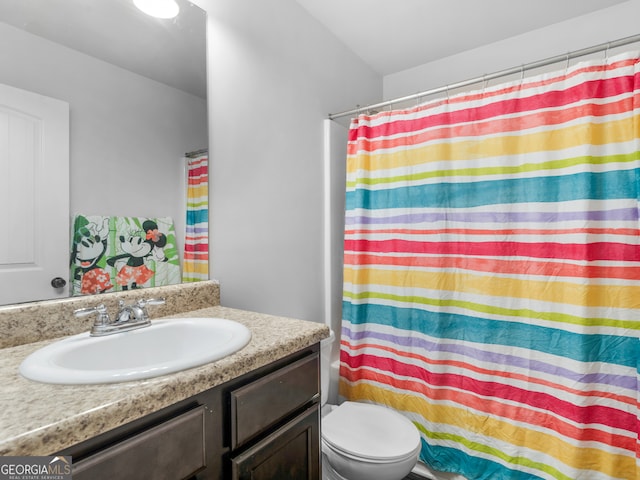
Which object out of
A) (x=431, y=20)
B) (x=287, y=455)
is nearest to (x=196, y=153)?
(x=287, y=455)

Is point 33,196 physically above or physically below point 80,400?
above

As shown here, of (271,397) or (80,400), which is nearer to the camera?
(80,400)

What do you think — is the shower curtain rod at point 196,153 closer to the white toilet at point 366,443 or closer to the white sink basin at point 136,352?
the white sink basin at point 136,352

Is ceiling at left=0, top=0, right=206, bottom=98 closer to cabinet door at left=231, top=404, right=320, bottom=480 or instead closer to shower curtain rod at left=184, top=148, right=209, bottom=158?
shower curtain rod at left=184, top=148, right=209, bottom=158

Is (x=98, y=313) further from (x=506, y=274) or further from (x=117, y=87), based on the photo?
(x=506, y=274)

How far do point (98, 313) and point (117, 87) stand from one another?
2.41 feet

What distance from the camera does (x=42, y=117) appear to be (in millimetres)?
944

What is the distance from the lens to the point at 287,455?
0.88m

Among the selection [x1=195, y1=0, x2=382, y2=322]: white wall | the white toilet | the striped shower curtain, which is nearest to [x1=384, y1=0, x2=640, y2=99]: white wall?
[x1=195, y1=0, x2=382, y2=322]: white wall

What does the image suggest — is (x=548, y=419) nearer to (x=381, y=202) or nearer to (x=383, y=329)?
(x=383, y=329)

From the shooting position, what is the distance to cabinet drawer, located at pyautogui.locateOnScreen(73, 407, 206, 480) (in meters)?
0.54

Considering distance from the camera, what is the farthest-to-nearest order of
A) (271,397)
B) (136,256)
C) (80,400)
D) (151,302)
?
(136,256), (151,302), (271,397), (80,400)

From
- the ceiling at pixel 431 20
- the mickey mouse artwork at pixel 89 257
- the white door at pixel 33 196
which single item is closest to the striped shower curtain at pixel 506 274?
the ceiling at pixel 431 20

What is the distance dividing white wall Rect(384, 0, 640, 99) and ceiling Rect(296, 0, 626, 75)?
46 millimetres
